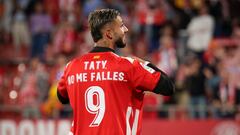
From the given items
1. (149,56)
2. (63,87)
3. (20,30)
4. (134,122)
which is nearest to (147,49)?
(149,56)

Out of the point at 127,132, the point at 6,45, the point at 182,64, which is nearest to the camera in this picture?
the point at 127,132

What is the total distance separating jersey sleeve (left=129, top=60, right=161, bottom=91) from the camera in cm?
575

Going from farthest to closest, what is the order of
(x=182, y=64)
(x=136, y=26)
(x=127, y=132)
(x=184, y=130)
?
(x=136, y=26) → (x=182, y=64) → (x=184, y=130) → (x=127, y=132)

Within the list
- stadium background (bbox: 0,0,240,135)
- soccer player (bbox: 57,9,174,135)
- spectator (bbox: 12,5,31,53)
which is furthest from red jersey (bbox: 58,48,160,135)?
spectator (bbox: 12,5,31,53)

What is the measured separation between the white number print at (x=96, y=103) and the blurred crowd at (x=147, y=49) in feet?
24.8

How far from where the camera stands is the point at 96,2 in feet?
57.4

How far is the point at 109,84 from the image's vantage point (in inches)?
230

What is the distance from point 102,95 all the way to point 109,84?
0.11 meters

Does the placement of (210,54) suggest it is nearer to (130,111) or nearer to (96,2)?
(96,2)

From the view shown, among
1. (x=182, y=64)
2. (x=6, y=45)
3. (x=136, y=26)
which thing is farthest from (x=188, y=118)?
(x=6, y=45)

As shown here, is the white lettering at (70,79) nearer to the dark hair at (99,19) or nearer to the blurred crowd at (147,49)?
the dark hair at (99,19)

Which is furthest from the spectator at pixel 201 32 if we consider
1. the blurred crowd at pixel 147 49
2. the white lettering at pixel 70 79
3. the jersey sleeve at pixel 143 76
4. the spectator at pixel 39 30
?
the jersey sleeve at pixel 143 76

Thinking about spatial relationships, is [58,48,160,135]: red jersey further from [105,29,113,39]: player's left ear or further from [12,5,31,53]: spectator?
[12,5,31,53]: spectator

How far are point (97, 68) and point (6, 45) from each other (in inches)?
512
